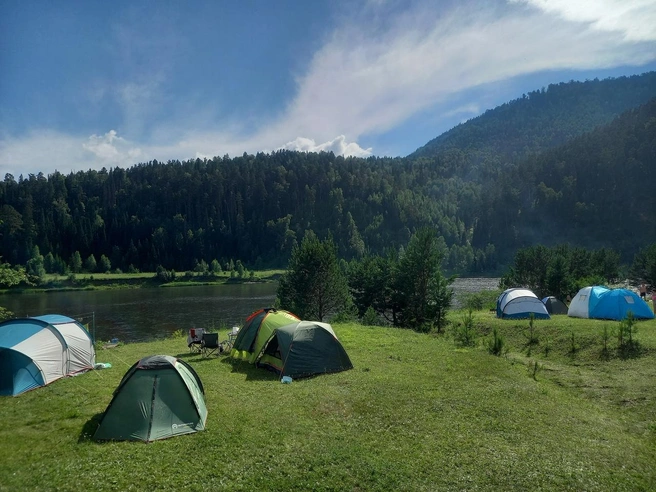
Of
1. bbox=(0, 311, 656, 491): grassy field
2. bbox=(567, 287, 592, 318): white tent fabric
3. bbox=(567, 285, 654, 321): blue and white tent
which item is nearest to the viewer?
bbox=(0, 311, 656, 491): grassy field

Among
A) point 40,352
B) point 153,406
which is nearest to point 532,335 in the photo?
point 153,406

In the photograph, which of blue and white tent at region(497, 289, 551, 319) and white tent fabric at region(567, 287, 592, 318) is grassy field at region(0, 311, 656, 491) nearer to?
white tent fabric at region(567, 287, 592, 318)

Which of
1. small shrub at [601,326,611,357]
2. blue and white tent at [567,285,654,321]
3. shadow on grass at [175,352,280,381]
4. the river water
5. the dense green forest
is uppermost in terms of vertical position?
the dense green forest

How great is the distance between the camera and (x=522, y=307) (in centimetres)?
3012

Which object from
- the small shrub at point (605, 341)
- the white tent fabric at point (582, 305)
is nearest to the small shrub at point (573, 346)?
the small shrub at point (605, 341)

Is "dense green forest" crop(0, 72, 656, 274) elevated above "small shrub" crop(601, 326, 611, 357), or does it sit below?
above

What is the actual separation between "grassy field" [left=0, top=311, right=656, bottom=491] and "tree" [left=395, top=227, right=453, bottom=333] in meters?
17.4

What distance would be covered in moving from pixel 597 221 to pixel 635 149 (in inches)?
1400

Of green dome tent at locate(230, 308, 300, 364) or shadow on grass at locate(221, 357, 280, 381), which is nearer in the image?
shadow on grass at locate(221, 357, 280, 381)

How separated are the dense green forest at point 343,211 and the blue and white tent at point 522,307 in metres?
99.1

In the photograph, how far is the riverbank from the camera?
Answer: 10444cm

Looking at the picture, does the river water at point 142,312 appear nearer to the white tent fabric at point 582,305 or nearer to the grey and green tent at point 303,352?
the grey and green tent at point 303,352

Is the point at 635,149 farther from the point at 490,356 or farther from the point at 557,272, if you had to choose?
the point at 490,356

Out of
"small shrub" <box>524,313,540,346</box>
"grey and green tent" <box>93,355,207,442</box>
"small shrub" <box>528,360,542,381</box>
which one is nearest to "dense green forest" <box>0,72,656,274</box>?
"small shrub" <box>524,313,540,346</box>
